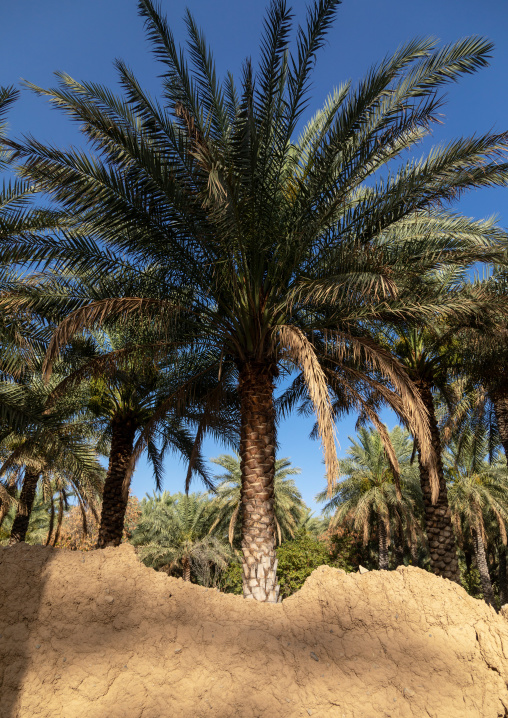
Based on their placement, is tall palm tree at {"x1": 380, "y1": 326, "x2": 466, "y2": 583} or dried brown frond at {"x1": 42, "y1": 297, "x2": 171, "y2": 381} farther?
tall palm tree at {"x1": 380, "y1": 326, "x2": 466, "y2": 583}

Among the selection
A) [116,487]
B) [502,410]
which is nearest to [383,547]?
[502,410]

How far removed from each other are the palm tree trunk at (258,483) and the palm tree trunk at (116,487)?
16.1 feet

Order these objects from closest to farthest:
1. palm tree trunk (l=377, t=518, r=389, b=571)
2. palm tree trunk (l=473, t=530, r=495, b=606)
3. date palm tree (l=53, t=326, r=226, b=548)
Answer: date palm tree (l=53, t=326, r=226, b=548)
palm tree trunk (l=473, t=530, r=495, b=606)
palm tree trunk (l=377, t=518, r=389, b=571)

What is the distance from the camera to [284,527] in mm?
26125

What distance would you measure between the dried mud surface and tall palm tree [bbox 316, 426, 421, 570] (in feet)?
52.7

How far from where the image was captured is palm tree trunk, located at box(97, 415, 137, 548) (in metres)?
11.0

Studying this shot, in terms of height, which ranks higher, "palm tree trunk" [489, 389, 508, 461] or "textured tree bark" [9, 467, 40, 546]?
"palm tree trunk" [489, 389, 508, 461]

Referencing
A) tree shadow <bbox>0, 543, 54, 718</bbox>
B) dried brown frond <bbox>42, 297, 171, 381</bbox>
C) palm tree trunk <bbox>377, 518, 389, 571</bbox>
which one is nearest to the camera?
tree shadow <bbox>0, 543, 54, 718</bbox>

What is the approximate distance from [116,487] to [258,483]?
5.81 m

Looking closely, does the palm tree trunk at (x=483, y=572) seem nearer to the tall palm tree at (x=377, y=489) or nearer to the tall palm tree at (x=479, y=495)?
the tall palm tree at (x=479, y=495)

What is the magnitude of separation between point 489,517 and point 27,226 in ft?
79.5

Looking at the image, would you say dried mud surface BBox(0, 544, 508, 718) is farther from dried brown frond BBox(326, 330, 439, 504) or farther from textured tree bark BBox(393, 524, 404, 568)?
textured tree bark BBox(393, 524, 404, 568)

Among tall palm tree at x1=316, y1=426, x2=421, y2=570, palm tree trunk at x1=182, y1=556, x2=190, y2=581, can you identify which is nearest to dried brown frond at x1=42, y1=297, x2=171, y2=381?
tall palm tree at x1=316, y1=426, x2=421, y2=570

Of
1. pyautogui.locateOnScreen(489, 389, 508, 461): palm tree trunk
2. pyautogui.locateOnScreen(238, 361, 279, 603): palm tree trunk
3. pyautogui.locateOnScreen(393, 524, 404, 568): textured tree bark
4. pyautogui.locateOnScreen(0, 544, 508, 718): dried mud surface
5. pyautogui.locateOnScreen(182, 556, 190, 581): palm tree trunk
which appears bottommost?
pyautogui.locateOnScreen(0, 544, 508, 718): dried mud surface
